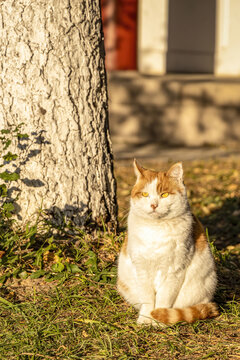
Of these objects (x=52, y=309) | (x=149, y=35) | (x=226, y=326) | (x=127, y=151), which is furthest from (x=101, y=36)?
(x=149, y=35)

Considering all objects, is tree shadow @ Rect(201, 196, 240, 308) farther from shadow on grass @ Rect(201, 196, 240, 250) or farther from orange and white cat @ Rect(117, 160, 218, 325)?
orange and white cat @ Rect(117, 160, 218, 325)

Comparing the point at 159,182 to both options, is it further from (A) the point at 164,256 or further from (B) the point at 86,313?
(B) the point at 86,313

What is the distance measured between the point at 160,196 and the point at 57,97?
3.99 feet

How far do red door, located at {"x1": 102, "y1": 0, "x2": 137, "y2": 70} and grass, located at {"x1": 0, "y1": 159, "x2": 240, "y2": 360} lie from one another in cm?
700

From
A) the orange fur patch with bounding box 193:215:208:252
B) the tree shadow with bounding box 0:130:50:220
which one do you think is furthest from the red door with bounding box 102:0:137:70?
the orange fur patch with bounding box 193:215:208:252

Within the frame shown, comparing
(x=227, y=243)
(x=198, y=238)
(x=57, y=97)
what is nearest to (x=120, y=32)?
(x=227, y=243)

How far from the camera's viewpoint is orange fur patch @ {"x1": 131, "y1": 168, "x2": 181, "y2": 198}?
9.27ft

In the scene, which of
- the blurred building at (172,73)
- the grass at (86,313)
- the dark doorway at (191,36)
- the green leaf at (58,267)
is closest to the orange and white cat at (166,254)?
the grass at (86,313)

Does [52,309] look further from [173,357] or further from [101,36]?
[101,36]

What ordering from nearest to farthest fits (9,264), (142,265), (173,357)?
(173,357) → (142,265) → (9,264)

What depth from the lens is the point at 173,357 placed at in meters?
2.63

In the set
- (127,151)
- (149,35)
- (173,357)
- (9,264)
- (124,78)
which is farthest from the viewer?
(149,35)

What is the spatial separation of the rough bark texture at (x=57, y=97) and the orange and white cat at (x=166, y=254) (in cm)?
79

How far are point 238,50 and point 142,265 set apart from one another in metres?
9.35
